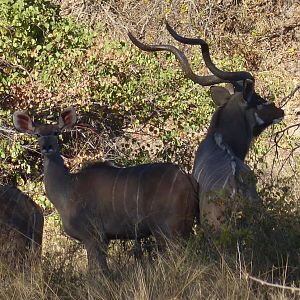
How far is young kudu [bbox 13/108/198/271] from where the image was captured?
570 cm

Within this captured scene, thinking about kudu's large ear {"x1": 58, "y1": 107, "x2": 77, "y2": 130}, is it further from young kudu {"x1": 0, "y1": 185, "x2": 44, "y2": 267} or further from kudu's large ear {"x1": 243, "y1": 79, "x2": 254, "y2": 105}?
kudu's large ear {"x1": 243, "y1": 79, "x2": 254, "y2": 105}

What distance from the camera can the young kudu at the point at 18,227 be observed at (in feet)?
18.5

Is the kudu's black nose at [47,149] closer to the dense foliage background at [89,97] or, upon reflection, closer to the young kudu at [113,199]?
the young kudu at [113,199]

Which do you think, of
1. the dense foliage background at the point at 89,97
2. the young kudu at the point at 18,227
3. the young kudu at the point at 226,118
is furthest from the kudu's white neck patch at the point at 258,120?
the young kudu at the point at 18,227

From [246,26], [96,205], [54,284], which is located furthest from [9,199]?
[246,26]

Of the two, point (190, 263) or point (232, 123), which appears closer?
point (190, 263)

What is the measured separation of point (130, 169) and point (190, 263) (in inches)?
60.6

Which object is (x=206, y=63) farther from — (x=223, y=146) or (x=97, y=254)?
(x=97, y=254)

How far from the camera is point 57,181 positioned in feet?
21.7

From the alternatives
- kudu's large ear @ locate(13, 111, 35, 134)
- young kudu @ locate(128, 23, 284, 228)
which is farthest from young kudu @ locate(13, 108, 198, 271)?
young kudu @ locate(128, 23, 284, 228)

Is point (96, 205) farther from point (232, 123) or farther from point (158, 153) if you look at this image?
point (158, 153)

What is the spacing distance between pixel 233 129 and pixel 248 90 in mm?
325

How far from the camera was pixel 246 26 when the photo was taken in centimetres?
1333

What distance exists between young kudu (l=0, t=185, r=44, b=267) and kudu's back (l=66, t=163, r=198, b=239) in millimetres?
291
